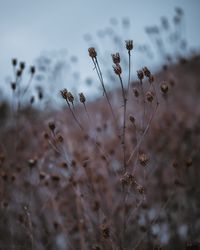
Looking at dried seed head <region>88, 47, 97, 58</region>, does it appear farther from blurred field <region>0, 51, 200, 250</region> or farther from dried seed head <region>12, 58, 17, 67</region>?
dried seed head <region>12, 58, 17, 67</region>

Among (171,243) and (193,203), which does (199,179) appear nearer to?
(193,203)

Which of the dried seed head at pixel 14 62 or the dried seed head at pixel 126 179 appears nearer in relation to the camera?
the dried seed head at pixel 126 179

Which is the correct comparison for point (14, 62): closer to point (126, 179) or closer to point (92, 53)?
point (92, 53)

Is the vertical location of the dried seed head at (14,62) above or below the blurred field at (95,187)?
above

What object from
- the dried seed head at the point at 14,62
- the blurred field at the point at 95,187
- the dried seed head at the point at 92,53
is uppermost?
the dried seed head at the point at 14,62

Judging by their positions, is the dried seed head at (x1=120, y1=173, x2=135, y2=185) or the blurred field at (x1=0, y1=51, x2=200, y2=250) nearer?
the dried seed head at (x1=120, y1=173, x2=135, y2=185)

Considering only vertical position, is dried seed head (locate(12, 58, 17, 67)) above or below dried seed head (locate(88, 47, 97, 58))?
above

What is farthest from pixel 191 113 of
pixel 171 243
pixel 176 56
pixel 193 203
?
pixel 171 243

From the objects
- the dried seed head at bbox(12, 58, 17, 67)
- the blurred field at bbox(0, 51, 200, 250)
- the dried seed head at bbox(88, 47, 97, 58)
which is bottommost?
the blurred field at bbox(0, 51, 200, 250)

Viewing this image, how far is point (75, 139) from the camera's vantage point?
4.19m

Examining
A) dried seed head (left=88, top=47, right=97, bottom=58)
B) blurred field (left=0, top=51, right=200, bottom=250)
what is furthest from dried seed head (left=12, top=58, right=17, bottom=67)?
dried seed head (left=88, top=47, right=97, bottom=58)

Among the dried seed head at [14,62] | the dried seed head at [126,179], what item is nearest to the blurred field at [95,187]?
the dried seed head at [14,62]

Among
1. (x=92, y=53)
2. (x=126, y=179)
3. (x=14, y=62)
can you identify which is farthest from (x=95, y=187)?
(x=92, y=53)

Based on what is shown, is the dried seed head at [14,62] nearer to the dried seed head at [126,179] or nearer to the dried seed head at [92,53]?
the dried seed head at [92,53]
